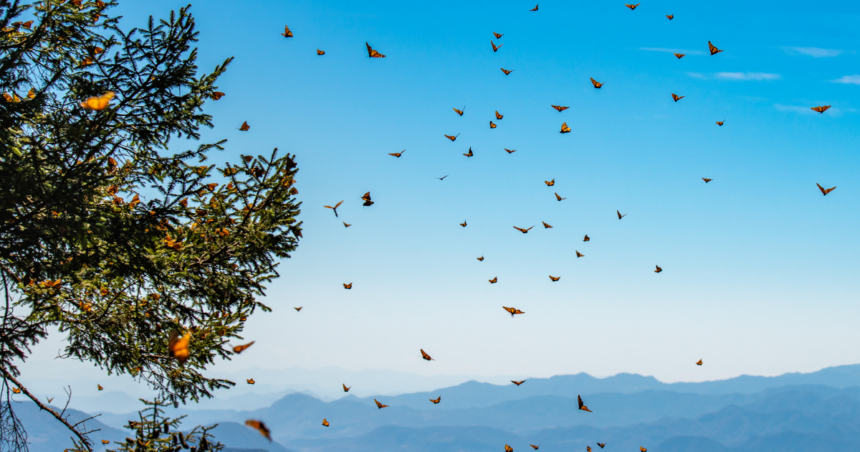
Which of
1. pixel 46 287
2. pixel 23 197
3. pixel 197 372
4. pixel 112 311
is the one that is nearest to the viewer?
pixel 23 197

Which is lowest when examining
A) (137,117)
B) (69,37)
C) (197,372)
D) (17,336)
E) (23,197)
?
(197,372)

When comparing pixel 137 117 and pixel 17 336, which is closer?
pixel 17 336

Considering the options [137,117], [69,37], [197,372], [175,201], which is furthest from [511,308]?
[69,37]

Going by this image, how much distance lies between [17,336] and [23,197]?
7.72 feet

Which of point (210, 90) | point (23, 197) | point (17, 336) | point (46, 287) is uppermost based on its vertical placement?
point (210, 90)

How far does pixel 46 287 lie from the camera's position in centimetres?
673

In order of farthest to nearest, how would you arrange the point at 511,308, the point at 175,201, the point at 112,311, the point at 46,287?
the point at 511,308
the point at 112,311
the point at 46,287
the point at 175,201

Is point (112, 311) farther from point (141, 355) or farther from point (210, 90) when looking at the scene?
point (210, 90)

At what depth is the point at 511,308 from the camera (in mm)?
10406

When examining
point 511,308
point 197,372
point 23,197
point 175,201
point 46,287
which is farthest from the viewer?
point 511,308

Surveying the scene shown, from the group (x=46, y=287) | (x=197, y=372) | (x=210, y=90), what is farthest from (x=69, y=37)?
(x=197, y=372)

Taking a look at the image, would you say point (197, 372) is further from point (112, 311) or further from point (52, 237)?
point (52, 237)

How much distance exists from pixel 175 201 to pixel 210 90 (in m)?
2.62

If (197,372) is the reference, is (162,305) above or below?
above
